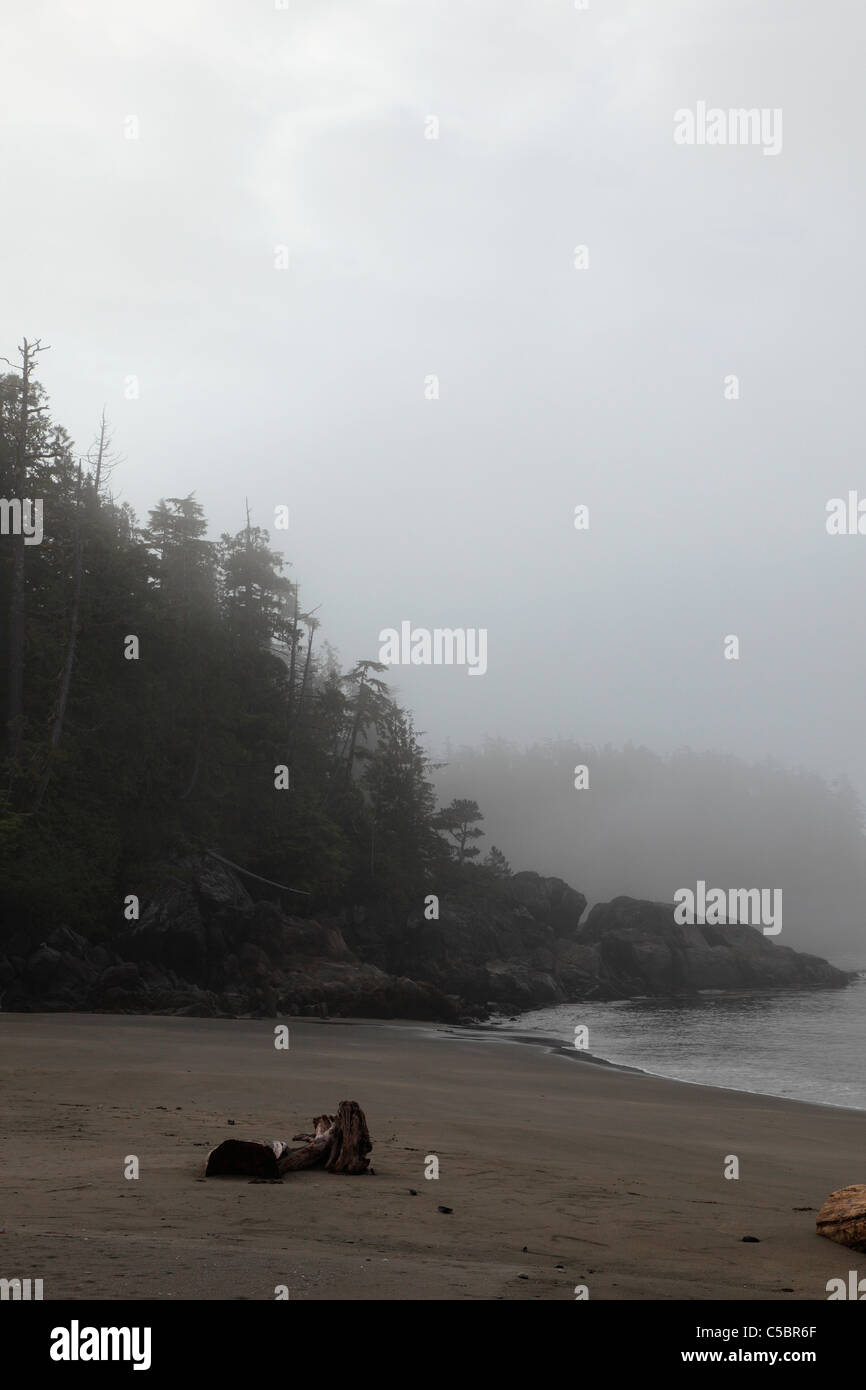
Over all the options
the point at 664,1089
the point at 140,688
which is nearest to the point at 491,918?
the point at 140,688

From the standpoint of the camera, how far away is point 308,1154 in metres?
8.06

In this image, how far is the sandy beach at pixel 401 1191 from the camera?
16.0 ft

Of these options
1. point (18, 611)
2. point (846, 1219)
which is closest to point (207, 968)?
point (18, 611)

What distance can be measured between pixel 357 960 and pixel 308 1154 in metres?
40.3

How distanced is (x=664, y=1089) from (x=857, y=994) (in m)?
63.3

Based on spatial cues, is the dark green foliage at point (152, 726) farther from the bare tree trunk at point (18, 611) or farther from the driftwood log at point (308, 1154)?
the driftwood log at point (308, 1154)

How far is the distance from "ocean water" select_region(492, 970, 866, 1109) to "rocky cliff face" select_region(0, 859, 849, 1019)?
495cm

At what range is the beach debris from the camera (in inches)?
267

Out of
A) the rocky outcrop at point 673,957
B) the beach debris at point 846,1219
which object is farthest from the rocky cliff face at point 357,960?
the beach debris at point 846,1219

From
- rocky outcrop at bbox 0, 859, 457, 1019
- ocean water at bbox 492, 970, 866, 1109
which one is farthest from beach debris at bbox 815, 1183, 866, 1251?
rocky outcrop at bbox 0, 859, 457, 1019

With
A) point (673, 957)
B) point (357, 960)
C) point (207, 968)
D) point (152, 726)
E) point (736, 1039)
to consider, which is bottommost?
point (673, 957)

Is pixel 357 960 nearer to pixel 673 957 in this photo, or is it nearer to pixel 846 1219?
pixel 673 957

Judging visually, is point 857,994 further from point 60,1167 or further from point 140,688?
point 60,1167

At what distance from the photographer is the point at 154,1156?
27.0 feet
